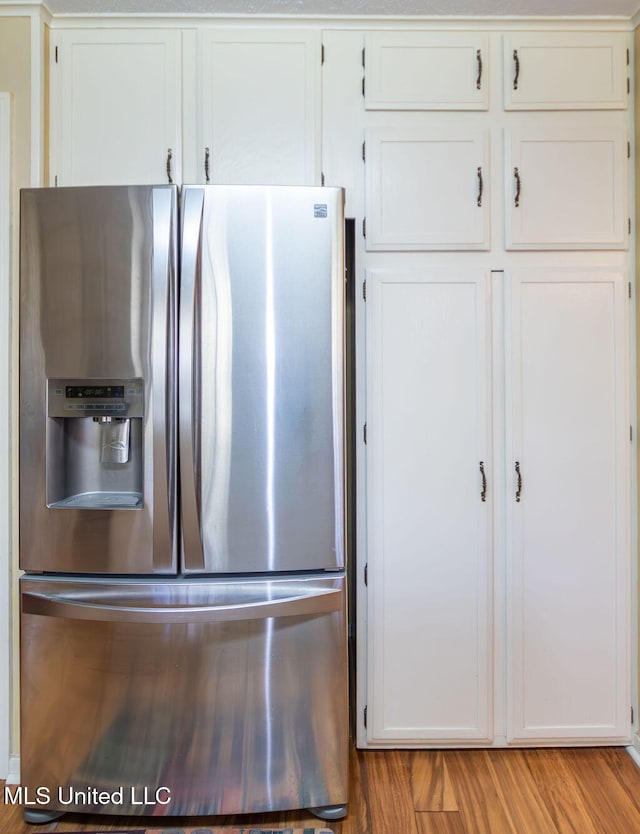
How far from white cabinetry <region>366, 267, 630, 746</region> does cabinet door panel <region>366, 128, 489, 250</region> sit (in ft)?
0.39

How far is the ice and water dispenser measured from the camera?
1.45 m

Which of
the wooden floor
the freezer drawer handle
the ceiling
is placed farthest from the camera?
the ceiling

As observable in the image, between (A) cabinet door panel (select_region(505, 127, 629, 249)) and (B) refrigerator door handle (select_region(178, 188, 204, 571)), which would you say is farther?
(A) cabinet door panel (select_region(505, 127, 629, 249))

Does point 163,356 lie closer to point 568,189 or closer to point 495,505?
point 495,505

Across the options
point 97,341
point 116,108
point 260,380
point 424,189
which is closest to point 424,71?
point 424,189

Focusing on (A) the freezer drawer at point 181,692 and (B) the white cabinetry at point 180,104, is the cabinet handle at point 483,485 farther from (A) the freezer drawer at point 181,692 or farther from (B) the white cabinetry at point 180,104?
(B) the white cabinetry at point 180,104

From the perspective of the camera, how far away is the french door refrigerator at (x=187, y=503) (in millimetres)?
1435

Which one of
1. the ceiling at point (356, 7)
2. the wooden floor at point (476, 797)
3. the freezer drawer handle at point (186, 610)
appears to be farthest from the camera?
the ceiling at point (356, 7)

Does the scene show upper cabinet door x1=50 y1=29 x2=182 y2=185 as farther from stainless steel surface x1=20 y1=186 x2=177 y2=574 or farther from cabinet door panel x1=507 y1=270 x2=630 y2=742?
cabinet door panel x1=507 y1=270 x2=630 y2=742

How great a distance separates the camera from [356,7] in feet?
5.63

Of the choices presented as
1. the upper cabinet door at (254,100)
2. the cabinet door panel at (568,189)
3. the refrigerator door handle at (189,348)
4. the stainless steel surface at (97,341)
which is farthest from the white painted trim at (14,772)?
the cabinet door panel at (568,189)

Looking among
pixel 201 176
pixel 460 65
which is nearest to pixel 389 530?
pixel 201 176

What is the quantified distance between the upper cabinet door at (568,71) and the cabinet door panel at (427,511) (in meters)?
0.65

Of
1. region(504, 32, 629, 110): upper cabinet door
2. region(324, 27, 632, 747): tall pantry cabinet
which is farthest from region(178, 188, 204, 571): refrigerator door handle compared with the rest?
region(504, 32, 629, 110): upper cabinet door
